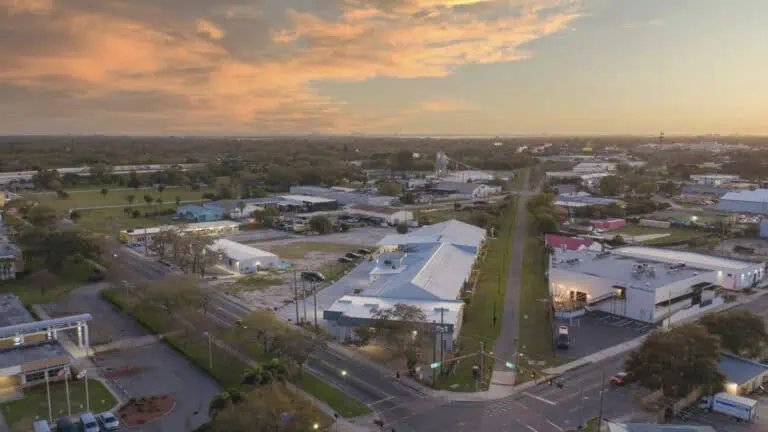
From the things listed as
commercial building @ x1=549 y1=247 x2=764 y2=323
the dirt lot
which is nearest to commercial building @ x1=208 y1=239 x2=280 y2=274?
the dirt lot

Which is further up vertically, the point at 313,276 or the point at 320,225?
the point at 320,225

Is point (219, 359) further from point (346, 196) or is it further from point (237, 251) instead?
point (346, 196)

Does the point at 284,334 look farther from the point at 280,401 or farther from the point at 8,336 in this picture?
the point at 8,336

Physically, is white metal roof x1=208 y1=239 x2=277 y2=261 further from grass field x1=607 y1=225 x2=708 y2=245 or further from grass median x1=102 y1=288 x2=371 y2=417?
grass field x1=607 y1=225 x2=708 y2=245

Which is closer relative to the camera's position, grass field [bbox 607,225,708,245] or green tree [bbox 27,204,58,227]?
green tree [bbox 27,204,58,227]

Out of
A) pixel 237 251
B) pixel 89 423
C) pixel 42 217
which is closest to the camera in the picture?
pixel 89 423

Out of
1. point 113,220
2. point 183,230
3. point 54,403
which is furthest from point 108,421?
point 113,220
